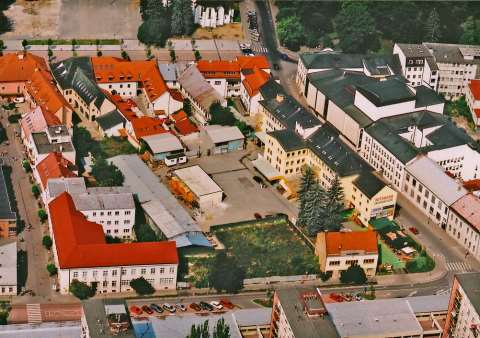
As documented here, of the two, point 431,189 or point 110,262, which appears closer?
point 110,262

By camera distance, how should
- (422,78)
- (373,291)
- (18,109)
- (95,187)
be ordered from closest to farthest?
(373,291), (95,187), (18,109), (422,78)

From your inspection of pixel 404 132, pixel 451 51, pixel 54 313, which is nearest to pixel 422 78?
pixel 451 51

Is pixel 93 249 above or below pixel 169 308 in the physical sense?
above

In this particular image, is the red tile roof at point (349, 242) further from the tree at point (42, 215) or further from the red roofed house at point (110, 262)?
the tree at point (42, 215)

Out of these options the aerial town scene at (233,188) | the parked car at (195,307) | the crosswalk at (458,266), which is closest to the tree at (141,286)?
the aerial town scene at (233,188)

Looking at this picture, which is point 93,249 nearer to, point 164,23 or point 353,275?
→ point 353,275

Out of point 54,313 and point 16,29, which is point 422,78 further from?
point 54,313

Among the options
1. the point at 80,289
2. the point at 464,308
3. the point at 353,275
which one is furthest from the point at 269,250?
the point at 464,308
